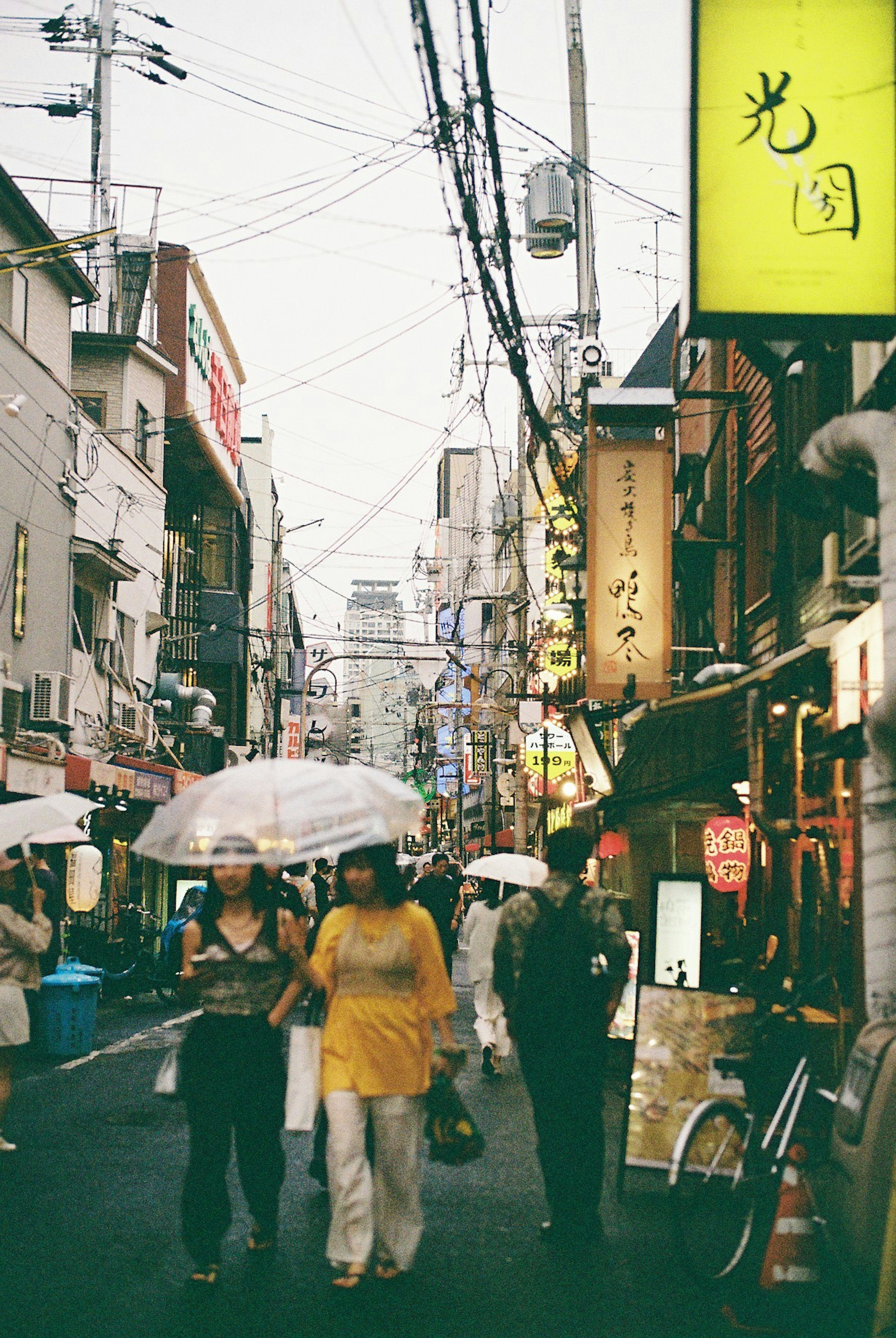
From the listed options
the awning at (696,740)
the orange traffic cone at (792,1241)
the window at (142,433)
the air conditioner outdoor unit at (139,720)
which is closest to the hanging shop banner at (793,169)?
the awning at (696,740)

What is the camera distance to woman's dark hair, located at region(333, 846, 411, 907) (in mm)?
6238

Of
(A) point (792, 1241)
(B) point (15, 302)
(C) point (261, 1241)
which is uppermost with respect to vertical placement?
(B) point (15, 302)

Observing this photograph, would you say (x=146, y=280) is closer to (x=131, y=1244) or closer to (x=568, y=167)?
(x=568, y=167)

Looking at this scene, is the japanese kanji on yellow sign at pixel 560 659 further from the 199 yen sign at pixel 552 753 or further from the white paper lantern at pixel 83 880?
the white paper lantern at pixel 83 880

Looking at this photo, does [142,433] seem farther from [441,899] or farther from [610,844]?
[441,899]

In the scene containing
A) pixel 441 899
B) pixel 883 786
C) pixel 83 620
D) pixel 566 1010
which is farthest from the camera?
pixel 83 620

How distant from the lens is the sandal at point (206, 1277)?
5.95 meters

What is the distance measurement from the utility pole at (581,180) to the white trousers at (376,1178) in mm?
16715

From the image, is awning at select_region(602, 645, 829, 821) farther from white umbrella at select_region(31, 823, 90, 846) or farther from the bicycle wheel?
white umbrella at select_region(31, 823, 90, 846)

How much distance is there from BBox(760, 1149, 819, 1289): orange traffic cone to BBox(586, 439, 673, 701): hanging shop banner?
11198 millimetres

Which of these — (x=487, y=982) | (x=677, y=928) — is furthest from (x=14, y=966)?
(x=677, y=928)

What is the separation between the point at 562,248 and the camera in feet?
80.5

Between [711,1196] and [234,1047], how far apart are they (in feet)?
7.23

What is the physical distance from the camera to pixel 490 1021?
1385 centimetres
